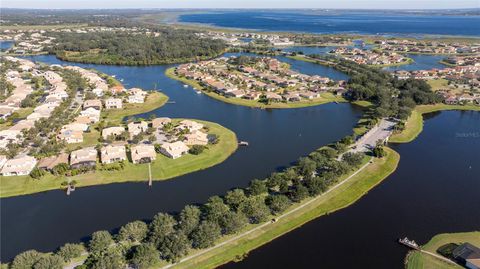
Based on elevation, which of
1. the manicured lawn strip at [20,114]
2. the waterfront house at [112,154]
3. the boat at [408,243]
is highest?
the waterfront house at [112,154]

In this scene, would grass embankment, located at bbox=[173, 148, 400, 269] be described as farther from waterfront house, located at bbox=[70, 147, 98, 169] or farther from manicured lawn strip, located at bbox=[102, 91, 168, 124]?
manicured lawn strip, located at bbox=[102, 91, 168, 124]

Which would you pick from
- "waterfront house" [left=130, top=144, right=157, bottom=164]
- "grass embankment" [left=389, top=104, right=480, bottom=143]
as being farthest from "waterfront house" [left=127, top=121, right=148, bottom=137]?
"grass embankment" [left=389, top=104, right=480, bottom=143]

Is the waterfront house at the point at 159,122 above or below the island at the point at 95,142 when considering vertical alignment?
above

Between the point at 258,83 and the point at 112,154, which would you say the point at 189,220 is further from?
the point at 258,83

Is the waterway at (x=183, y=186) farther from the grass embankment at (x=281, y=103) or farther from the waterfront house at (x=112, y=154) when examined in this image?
the waterfront house at (x=112, y=154)

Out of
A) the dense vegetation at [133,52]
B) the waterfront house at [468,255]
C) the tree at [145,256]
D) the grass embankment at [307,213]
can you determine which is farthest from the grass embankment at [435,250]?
the dense vegetation at [133,52]

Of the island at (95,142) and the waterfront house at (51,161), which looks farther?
the waterfront house at (51,161)

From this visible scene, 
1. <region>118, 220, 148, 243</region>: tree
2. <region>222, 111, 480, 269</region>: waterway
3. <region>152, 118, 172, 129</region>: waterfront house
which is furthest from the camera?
<region>152, 118, 172, 129</region>: waterfront house
